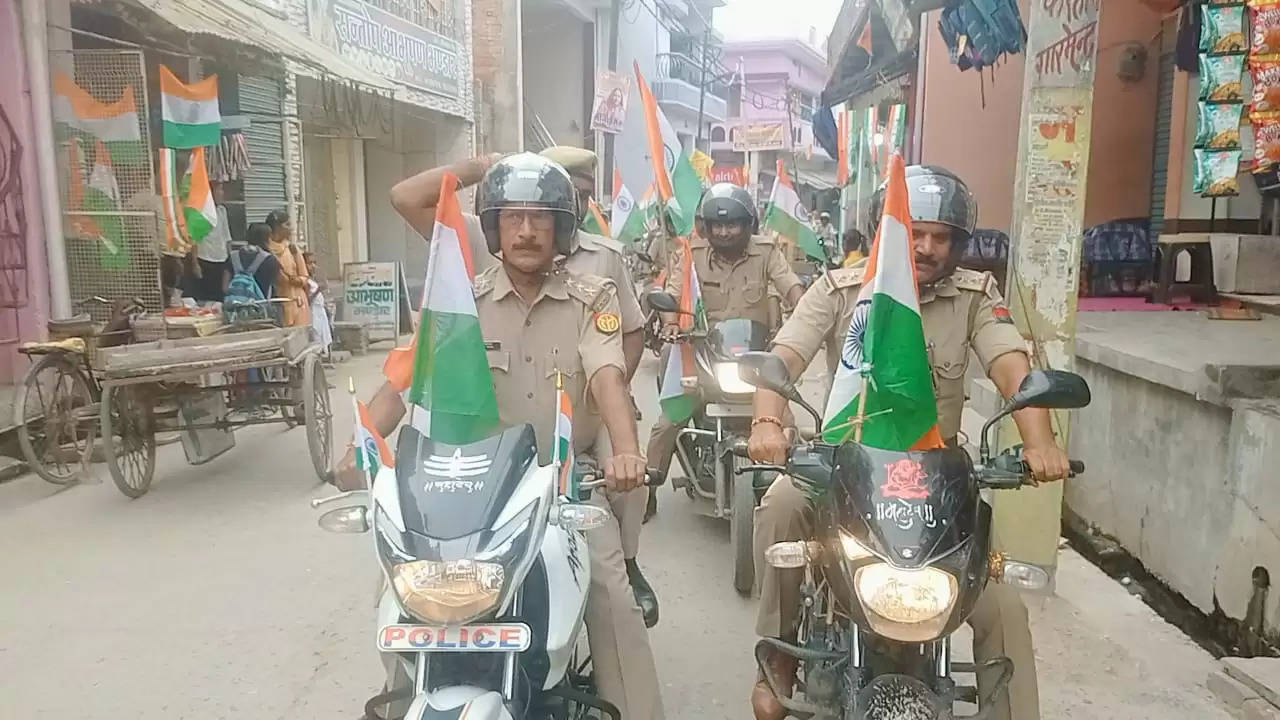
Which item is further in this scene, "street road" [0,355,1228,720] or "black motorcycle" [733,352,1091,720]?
"street road" [0,355,1228,720]

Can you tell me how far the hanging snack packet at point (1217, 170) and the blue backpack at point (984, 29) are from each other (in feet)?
5.50

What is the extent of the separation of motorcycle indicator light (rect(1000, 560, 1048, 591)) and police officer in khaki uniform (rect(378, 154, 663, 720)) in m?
1.01

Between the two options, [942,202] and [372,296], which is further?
[372,296]

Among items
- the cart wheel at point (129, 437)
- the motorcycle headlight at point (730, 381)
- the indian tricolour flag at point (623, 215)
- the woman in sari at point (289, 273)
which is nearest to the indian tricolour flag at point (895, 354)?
the motorcycle headlight at point (730, 381)

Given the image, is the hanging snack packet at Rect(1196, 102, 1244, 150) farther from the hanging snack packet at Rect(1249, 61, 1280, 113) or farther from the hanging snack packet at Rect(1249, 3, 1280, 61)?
the hanging snack packet at Rect(1249, 3, 1280, 61)

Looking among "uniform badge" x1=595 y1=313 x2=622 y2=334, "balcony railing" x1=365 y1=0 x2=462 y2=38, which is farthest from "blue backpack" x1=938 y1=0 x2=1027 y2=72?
"balcony railing" x1=365 y1=0 x2=462 y2=38

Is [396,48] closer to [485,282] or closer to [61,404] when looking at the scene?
[61,404]

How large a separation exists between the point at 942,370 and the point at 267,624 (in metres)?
3.12

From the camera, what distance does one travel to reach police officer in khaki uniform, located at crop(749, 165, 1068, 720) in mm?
2674

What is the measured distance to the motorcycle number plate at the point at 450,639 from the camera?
84.1 inches

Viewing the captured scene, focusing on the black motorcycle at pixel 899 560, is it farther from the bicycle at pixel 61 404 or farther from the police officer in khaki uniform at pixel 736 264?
the bicycle at pixel 61 404

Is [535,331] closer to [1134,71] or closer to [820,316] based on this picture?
[820,316]

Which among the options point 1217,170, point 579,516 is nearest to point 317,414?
point 579,516

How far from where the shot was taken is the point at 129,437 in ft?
21.2
